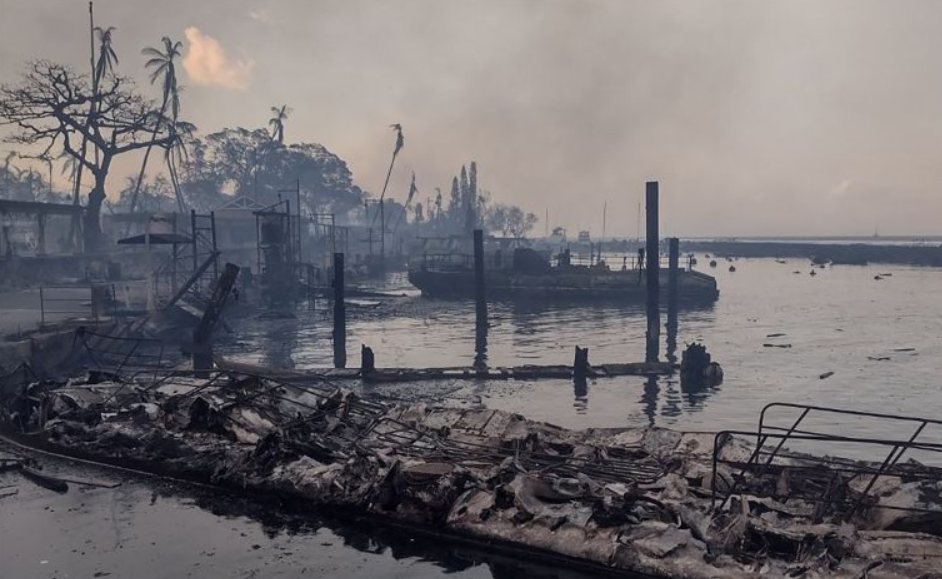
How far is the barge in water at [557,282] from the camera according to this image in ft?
163

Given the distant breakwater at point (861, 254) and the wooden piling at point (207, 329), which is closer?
the wooden piling at point (207, 329)

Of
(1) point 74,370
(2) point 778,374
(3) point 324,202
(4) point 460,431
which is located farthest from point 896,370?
(3) point 324,202

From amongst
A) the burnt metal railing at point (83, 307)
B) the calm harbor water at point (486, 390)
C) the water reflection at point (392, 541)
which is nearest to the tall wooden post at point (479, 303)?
the calm harbor water at point (486, 390)

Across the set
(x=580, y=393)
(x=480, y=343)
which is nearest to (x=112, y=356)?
(x=480, y=343)

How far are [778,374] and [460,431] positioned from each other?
17.2 metres

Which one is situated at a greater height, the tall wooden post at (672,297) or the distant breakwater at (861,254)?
the distant breakwater at (861,254)

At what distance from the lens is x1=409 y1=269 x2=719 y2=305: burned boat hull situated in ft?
163

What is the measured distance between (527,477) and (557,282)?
135 ft

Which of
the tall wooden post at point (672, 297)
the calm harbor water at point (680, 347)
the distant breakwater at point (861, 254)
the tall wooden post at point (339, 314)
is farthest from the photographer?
the distant breakwater at point (861, 254)

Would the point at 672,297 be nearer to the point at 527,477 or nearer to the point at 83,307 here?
the point at 83,307

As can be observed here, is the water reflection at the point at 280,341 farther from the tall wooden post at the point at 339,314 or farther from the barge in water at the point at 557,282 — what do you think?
the barge in water at the point at 557,282

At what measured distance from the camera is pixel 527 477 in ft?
33.1

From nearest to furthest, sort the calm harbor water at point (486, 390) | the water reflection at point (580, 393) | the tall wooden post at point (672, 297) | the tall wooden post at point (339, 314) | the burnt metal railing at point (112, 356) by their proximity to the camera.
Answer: the calm harbor water at point (486, 390)
the water reflection at point (580, 393)
the burnt metal railing at point (112, 356)
the tall wooden post at point (339, 314)
the tall wooden post at point (672, 297)

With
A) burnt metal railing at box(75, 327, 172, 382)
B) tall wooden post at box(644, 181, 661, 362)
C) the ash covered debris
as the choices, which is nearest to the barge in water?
tall wooden post at box(644, 181, 661, 362)
